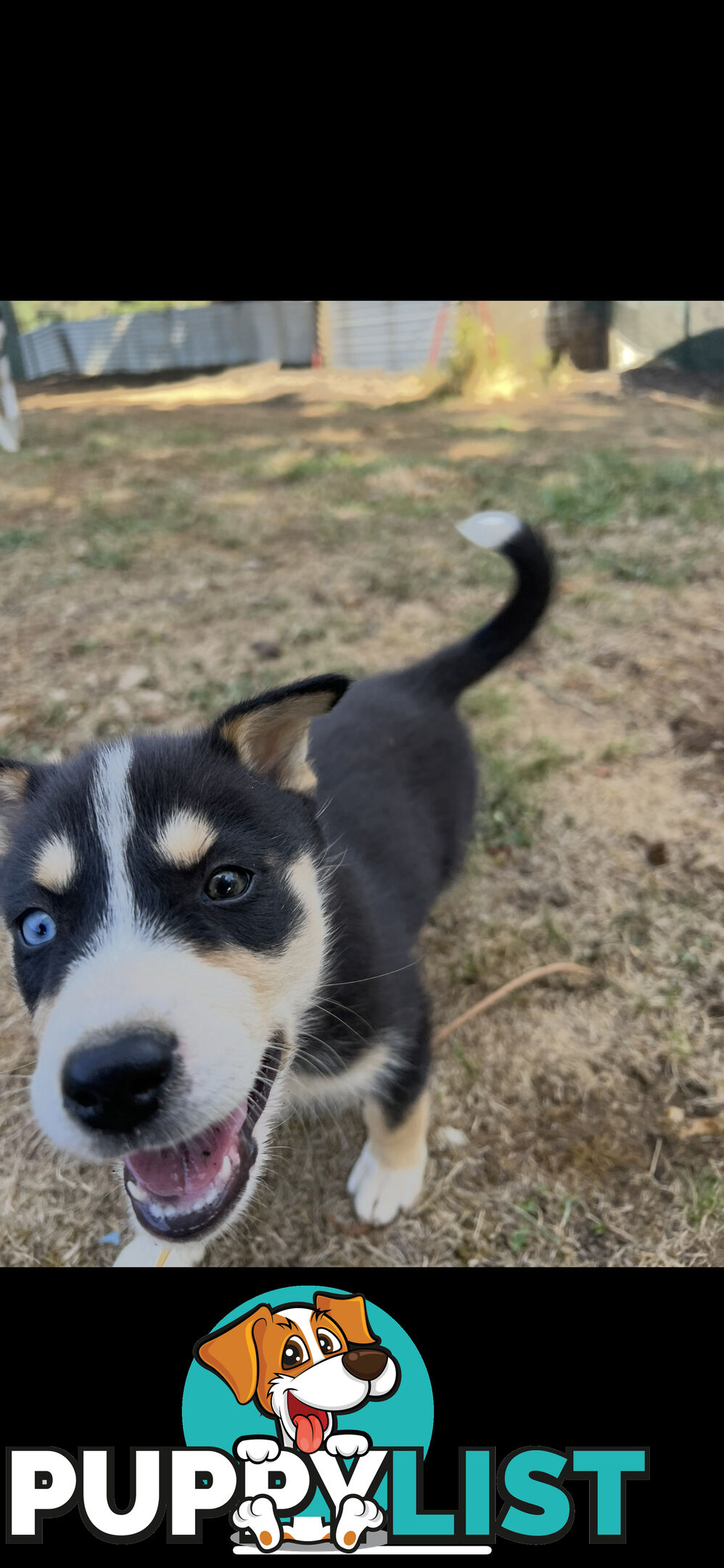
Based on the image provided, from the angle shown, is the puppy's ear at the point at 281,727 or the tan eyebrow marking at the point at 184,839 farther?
the puppy's ear at the point at 281,727

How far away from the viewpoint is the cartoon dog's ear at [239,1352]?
173cm

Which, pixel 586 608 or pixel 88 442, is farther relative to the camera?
pixel 88 442

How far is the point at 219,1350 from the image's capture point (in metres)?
1.79

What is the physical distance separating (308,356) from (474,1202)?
37.2 feet

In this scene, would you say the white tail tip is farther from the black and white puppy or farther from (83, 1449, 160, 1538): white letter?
(83, 1449, 160, 1538): white letter

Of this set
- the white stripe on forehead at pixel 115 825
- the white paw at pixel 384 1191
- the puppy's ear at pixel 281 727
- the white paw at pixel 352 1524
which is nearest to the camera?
the white stripe on forehead at pixel 115 825

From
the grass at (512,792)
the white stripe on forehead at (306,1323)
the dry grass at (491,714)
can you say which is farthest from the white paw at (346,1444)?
the grass at (512,792)

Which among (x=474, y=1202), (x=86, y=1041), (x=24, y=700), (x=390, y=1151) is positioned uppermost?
(x=86, y=1041)

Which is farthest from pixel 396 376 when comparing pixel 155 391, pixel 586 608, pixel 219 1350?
pixel 219 1350

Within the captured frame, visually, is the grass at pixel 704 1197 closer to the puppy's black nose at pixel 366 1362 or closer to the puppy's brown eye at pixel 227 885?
the puppy's black nose at pixel 366 1362

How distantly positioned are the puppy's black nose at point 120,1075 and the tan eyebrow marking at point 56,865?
0.37 meters

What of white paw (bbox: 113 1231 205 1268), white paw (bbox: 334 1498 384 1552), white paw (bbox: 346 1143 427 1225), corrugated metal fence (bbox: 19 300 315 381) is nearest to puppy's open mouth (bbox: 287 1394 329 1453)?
white paw (bbox: 334 1498 384 1552)

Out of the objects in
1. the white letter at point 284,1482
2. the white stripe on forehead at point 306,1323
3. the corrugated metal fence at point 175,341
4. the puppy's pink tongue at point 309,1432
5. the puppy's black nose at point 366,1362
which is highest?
the corrugated metal fence at point 175,341

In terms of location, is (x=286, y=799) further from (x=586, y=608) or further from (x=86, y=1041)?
(x=586, y=608)
